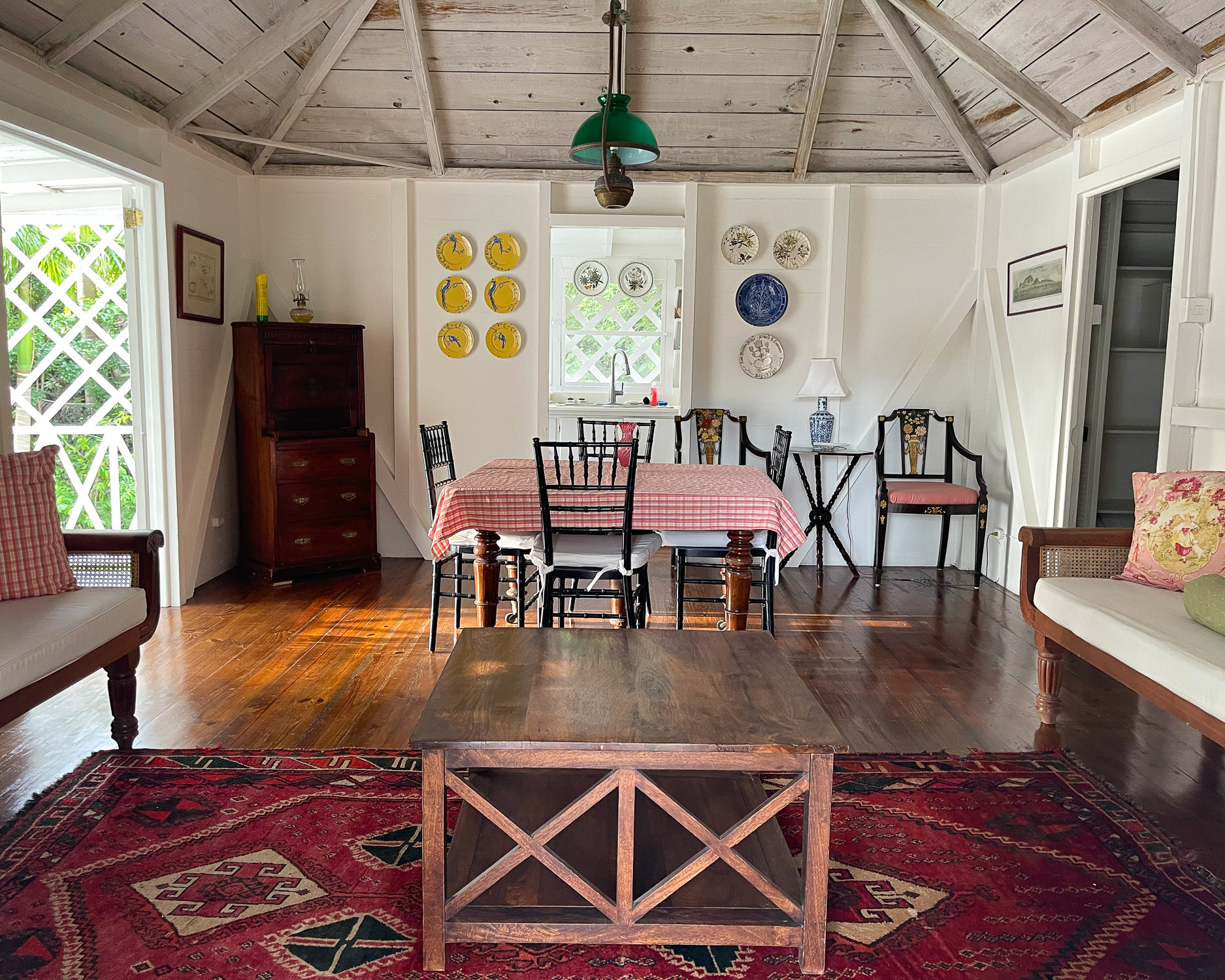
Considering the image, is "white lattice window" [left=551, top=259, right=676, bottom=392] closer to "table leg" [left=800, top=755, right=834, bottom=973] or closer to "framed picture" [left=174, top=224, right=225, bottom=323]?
"framed picture" [left=174, top=224, right=225, bottom=323]

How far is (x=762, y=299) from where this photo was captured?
5.64m

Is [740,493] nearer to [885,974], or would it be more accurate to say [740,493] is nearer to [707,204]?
[885,974]

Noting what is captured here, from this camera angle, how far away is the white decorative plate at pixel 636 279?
7.10 meters

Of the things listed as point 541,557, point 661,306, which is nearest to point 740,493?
point 541,557

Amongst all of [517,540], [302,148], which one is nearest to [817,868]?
[517,540]

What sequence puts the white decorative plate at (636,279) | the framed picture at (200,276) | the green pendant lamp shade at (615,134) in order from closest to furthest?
the green pendant lamp shade at (615,134) < the framed picture at (200,276) < the white decorative plate at (636,279)

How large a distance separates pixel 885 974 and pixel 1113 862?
79 cm

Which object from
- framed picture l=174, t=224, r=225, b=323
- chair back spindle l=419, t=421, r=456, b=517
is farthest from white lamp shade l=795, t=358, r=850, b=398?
framed picture l=174, t=224, r=225, b=323

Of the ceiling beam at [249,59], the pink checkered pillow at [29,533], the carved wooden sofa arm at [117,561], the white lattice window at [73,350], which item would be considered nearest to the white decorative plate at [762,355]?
the ceiling beam at [249,59]

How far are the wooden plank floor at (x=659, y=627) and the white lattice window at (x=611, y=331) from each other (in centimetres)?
273

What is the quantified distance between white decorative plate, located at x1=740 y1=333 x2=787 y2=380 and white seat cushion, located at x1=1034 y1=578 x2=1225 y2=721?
2777 millimetres

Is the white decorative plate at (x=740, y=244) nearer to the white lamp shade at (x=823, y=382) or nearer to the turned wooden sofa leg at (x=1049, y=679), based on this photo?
the white lamp shade at (x=823, y=382)

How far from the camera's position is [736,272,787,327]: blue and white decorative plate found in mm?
5629

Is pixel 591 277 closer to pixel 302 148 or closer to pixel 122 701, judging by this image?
pixel 302 148
